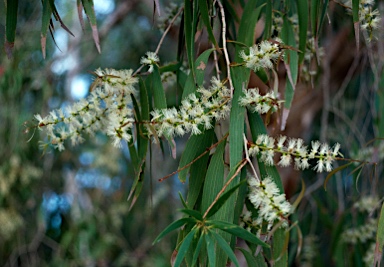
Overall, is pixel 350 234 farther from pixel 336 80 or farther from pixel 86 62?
pixel 86 62

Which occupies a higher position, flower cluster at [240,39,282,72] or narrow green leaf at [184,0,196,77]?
narrow green leaf at [184,0,196,77]

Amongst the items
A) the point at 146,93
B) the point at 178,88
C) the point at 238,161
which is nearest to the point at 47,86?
the point at 178,88

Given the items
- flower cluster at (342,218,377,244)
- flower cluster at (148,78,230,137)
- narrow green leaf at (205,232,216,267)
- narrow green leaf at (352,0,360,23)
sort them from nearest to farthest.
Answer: narrow green leaf at (205,232,216,267)
flower cluster at (148,78,230,137)
narrow green leaf at (352,0,360,23)
flower cluster at (342,218,377,244)

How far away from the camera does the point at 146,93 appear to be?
0.99 meters

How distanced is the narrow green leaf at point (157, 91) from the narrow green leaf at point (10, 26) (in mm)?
251

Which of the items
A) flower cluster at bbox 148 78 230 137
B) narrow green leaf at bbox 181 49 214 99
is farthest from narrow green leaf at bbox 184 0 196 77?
flower cluster at bbox 148 78 230 137

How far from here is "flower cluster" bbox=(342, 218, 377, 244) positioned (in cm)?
172

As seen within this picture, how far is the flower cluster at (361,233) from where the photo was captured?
1.72 metres

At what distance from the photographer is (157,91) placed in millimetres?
958

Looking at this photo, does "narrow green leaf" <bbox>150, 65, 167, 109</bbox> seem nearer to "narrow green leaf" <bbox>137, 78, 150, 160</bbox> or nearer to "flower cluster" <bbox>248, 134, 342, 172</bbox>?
"narrow green leaf" <bbox>137, 78, 150, 160</bbox>

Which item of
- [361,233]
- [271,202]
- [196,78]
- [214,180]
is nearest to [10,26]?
[196,78]

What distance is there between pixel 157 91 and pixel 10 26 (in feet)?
0.93

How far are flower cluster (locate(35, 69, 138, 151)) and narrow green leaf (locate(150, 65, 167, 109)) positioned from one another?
0.05 meters

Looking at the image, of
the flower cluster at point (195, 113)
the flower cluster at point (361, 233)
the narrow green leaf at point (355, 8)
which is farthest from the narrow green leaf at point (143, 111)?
the flower cluster at point (361, 233)
